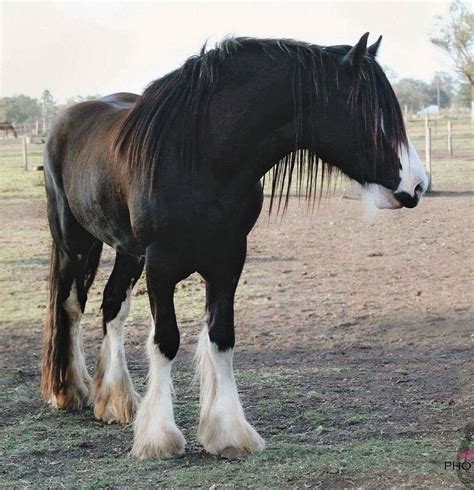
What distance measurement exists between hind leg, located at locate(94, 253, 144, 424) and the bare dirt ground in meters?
0.13

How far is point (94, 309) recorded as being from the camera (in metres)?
7.21

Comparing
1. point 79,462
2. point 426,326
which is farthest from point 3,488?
point 426,326

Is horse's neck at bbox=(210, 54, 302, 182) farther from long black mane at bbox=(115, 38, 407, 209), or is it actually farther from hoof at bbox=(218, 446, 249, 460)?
hoof at bbox=(218, 446, 249, 460)

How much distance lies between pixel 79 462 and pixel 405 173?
202cm

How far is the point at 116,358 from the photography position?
14.9ft

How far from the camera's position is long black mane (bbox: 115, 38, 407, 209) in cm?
333

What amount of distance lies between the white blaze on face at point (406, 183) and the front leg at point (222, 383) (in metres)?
0.74

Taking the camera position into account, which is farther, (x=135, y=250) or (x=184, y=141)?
(x=135, y=250)

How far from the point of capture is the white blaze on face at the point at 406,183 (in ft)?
10.8

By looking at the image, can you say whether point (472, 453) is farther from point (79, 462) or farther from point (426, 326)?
point (426, 326)

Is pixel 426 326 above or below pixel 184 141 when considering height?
below

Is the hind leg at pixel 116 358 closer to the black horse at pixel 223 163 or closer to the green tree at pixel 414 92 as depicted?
the black horse at pixel 223 163

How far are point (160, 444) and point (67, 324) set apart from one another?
135cm

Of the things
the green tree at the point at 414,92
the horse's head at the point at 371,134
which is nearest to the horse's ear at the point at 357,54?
the horse's head at the point at 371,134
